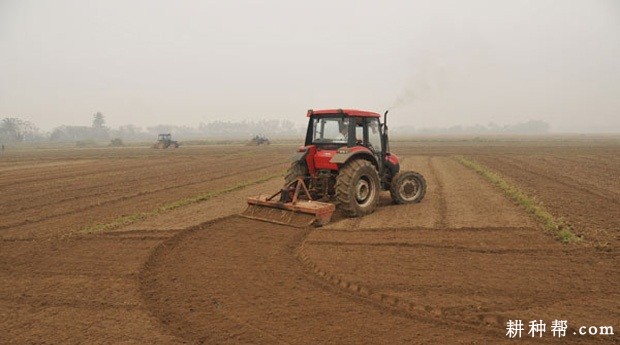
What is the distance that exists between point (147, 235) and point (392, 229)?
15.6 feet

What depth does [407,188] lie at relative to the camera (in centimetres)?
977

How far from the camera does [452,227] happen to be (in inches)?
290

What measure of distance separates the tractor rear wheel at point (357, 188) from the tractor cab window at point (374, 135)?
651mm

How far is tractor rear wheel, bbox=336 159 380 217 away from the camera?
7.96m

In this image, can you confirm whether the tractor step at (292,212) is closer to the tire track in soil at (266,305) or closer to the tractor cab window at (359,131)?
the tire track in soil at (266,305)

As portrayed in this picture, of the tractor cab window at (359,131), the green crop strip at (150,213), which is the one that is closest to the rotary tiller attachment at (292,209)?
the tractor cab window at (359,131)

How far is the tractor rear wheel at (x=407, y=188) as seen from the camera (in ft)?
31.1

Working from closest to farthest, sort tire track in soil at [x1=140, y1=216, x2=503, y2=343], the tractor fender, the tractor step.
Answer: tire track in soil at [x1=140, y1=216, x2=503, y2=343]
the tractor step
the tractor fender

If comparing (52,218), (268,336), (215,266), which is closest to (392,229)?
(215,266)

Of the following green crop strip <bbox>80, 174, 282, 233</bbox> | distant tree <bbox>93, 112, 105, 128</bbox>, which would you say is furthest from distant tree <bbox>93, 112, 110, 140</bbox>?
green crop strip <bbox>80, 174, 282, 233</bbox>

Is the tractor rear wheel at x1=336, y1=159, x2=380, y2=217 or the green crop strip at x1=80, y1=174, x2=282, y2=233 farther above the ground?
the tractor rear wheel at x1=336, y1=159, x2=380, y2=217

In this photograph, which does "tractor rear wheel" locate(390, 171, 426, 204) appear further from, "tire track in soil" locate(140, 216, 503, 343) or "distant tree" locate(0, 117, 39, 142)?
"distant tree" locate(0, 117, 39, 142)

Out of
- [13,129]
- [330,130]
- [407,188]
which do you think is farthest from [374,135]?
[13,129]

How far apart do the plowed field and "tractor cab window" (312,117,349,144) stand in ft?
6.30
